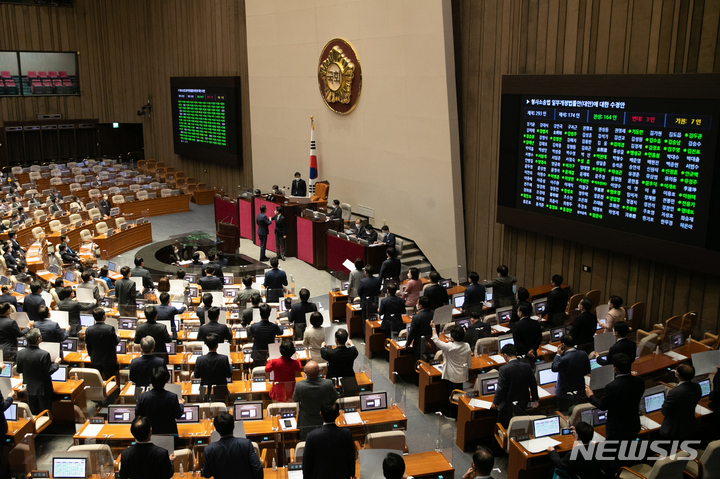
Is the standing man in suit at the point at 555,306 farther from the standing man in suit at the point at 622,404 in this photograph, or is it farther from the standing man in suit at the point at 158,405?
the standing man in suit at the point at 158,405

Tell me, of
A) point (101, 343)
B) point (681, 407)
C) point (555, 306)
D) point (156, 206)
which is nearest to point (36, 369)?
point (101, 343)

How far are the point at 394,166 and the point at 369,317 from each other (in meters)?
5.41

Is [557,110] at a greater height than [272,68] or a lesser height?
lesser

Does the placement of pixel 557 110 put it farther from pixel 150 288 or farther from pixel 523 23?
pixel 150 288

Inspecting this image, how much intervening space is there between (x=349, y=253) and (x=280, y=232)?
7.68ft

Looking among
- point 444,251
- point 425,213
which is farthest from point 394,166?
point 444,251

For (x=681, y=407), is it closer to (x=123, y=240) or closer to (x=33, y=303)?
(x=33, y=303)

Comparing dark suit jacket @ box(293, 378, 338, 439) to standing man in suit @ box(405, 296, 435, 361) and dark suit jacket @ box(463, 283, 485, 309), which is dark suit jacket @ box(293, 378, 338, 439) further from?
dark suit jacket @ box(463, 283, 485, 309)

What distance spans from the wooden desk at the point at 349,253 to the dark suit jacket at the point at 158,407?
7.75 m

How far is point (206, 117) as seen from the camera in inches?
866

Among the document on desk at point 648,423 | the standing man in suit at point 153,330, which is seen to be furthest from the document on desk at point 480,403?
the standing man in suit at point 153,330

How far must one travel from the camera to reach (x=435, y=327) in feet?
30.6

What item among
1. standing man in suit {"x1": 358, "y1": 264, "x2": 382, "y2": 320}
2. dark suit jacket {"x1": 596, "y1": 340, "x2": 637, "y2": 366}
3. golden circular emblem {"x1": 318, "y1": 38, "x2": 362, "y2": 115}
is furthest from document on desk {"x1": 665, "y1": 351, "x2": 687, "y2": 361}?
golden circular emblem {"x1": 318, "y1": 38, "x2": 362, "y2": 115}

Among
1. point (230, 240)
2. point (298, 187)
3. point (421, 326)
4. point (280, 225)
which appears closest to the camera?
point (421, 326)
